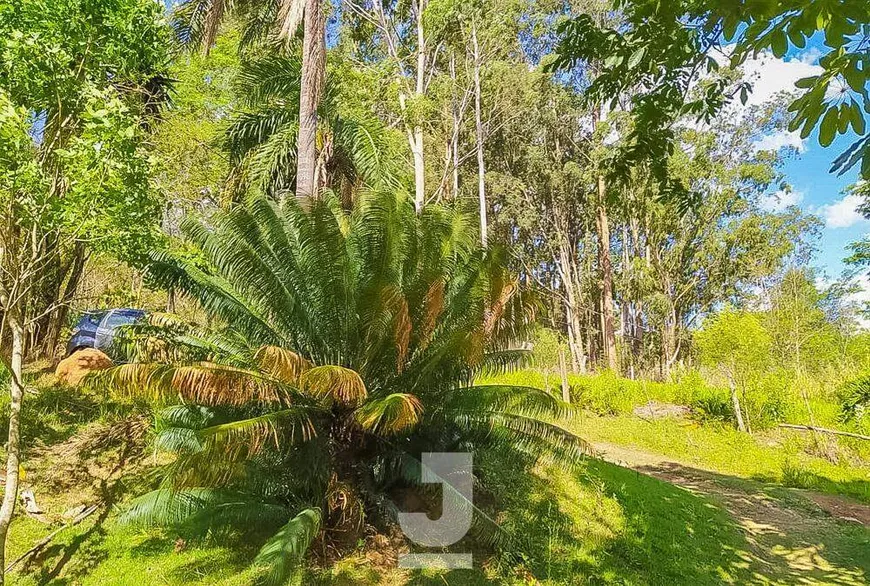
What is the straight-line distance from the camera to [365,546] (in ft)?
16.9

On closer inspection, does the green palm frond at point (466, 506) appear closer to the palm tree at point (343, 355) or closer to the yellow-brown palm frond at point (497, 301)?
the palm tree at point (343, 355)

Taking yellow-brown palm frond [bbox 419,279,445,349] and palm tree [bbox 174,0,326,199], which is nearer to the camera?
yellow-brown palm frond [bbox 419,279,445,349]

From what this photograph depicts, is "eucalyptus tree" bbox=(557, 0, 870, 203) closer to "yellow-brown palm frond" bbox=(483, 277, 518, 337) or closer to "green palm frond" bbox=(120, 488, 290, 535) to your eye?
"yellow-brown palm frond" bbox=(483, 277, 518, 337)

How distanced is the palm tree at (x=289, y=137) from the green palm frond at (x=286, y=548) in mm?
5936

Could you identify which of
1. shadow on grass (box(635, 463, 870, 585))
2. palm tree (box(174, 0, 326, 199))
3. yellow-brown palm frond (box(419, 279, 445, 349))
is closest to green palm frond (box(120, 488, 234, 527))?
yellow-brown palm frond (box(419, 279, 445, 349))

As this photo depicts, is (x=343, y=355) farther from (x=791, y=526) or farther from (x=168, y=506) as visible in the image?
(x=791, y=526)

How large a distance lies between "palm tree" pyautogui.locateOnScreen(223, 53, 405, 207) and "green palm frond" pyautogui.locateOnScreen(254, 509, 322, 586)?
19.5ft

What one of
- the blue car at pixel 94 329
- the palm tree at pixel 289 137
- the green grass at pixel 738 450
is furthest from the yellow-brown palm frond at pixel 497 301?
the blue car at pixel 94 329

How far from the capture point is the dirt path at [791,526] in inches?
231

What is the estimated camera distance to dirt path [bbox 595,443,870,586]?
586 centimetres

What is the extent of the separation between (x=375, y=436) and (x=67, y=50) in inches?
179

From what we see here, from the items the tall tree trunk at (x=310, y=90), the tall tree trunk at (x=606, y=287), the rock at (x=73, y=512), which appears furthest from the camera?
the tall tree trunk at (x=606, y=287)

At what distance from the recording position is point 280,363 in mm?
4215

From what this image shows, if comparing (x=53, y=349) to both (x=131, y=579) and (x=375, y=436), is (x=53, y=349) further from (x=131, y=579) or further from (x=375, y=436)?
(x=375, y=436)
